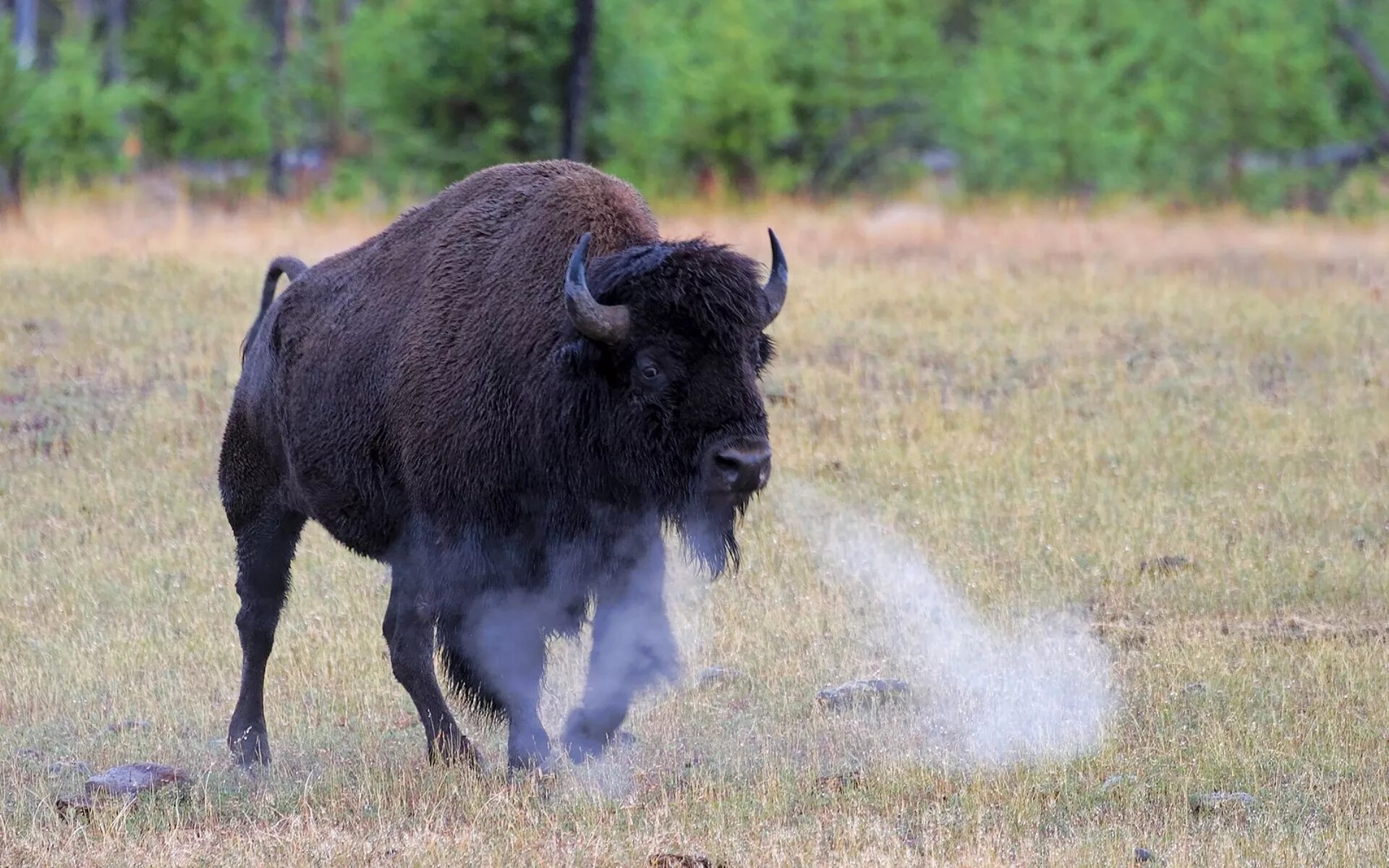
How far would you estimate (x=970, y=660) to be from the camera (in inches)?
360

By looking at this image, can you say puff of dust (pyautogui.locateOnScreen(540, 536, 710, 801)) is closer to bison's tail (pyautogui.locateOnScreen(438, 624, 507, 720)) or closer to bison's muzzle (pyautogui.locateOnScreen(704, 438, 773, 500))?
bison's tail (pyautogui.locateOnScreen(438, 624, 507, 720))

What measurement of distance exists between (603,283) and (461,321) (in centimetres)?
78

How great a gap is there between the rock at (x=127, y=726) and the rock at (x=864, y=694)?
309 cm

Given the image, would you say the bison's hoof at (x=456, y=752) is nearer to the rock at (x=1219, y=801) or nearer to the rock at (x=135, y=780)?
the rock at (x=135, y=780)

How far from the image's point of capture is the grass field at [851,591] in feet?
21.4

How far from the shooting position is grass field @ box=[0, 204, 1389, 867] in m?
6.53

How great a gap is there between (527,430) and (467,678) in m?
1.03

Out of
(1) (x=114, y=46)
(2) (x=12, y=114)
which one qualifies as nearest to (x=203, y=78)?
(1) (x=114, y=46)

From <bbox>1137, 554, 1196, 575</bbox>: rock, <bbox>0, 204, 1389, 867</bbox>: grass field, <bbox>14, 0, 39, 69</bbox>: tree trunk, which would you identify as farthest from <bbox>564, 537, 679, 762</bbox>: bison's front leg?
<bbox>14, 0, 39, 69</bbox>: tree trunk

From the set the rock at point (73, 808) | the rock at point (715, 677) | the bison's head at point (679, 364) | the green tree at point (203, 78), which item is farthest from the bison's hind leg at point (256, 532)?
the green tree at point (203, 78)

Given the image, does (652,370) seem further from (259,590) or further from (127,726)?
(127,726)

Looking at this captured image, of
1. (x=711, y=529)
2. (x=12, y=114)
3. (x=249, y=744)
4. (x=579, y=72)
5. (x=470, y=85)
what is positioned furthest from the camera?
(x=470, y=85)

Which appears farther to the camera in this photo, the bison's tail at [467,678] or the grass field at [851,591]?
the bison's tail at [467,678]

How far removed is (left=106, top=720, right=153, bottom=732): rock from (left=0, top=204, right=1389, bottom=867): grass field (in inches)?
0.9
